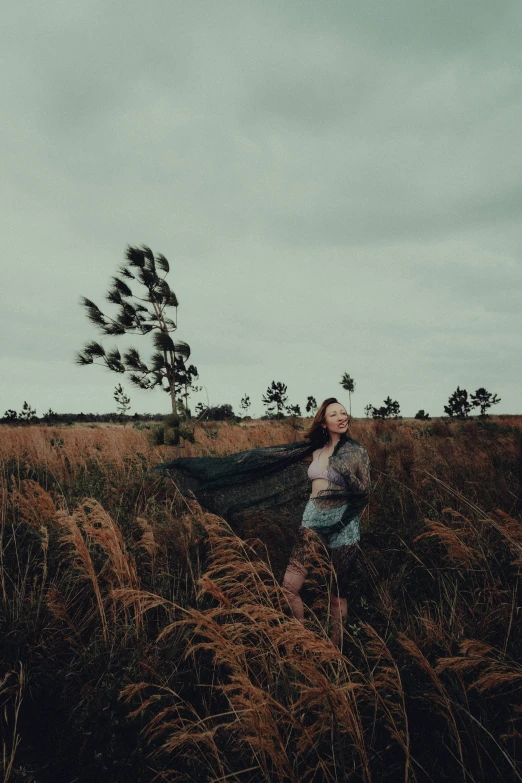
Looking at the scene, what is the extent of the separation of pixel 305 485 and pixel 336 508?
0.99 metres

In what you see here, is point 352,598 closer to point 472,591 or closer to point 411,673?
point 472,591

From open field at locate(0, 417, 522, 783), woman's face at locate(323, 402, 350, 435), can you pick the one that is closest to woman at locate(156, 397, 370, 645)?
woman's face at locate(323, 402, 350, 435)

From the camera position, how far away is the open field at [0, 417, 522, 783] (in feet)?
4.88

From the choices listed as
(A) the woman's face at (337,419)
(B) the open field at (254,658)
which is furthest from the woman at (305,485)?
(B) the open field at (254,658)

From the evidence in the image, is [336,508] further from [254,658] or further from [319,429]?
[254,658]

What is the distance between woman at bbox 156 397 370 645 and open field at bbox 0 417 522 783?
170 millimetres

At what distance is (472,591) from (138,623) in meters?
2.01

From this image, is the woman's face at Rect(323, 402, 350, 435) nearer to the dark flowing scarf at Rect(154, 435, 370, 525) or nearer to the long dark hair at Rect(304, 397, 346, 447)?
the long dark hair at Rect(304, 397, 346, 447)

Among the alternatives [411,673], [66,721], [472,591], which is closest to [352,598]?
[472,591]

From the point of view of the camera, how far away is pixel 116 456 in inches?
252

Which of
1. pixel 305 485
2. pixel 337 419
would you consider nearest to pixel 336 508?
pixel 337 419

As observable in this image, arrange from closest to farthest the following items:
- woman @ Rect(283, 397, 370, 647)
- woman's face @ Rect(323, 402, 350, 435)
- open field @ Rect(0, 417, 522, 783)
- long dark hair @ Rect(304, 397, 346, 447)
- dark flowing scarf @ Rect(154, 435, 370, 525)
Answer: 1. open field @ Rect(0, 417, 522, 783)
2. woman @ Rect(283, 397, 370, 647)
3. woman's face @ Rect(323, 402, 350, 435)
4. long dark hair @ Rect(304, 397, 346, 447)
5. dark flowing scarf @ Rect(154, 435, 370, 525)

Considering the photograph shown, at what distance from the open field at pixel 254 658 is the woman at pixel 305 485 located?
6.7 inches

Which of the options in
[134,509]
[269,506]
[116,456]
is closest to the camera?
[269,506]
